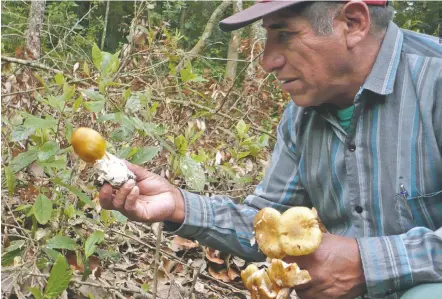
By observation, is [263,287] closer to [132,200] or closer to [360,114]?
[132,200]

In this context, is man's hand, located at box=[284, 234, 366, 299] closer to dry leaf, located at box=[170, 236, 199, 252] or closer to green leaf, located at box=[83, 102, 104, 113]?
green leaf, located at box=[83, 102, 104, 113]

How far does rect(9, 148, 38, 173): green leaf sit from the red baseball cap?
745 millimetres

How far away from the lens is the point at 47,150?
1911 millimetres

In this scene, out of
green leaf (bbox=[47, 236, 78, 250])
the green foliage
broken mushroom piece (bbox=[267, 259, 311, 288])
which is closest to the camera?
broken mushroom piece (bbox=[267, 259, 311, 288])

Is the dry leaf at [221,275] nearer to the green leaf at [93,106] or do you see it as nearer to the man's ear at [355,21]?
the green leaf at [93,106]

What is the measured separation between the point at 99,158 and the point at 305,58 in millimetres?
722

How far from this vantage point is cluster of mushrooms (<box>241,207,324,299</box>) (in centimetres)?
159

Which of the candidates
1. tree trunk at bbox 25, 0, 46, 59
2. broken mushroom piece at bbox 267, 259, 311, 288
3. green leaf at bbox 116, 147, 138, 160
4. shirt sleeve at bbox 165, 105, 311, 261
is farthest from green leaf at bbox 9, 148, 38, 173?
tree trunk at bbox 25, 0, 46, 59

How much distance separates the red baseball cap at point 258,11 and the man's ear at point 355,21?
41 mm

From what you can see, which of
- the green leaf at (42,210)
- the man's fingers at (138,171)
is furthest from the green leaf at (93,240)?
the man's fingers at (138,171)

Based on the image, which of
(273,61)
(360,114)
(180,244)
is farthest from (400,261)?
Answer: (180,244)

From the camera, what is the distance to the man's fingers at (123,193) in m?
1.74

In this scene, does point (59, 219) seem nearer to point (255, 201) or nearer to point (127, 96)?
point (127, 96)

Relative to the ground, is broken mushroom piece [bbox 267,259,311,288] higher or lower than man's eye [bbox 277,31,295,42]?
lower
